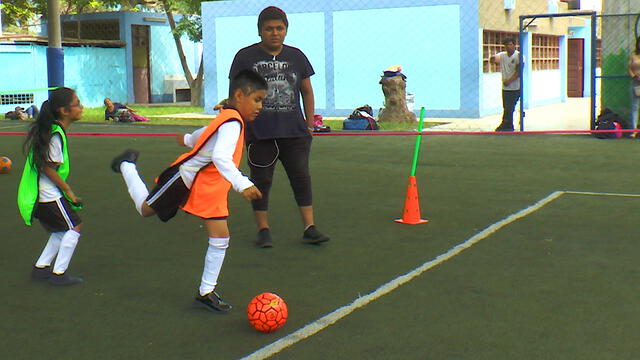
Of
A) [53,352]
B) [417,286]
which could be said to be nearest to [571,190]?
[417,286]

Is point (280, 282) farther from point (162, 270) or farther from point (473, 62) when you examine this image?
point (473, 62)

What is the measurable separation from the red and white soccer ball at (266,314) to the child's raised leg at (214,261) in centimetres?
43

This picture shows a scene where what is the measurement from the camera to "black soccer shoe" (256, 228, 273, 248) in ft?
→ 22.0

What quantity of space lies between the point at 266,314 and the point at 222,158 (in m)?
0.92

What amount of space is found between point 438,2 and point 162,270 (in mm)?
19923

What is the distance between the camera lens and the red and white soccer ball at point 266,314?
4484 millimetres

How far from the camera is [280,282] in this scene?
18.5 feet

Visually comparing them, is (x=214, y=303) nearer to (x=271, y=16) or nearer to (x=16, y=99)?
(x=271, y=16)

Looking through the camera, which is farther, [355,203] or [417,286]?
[355,203]

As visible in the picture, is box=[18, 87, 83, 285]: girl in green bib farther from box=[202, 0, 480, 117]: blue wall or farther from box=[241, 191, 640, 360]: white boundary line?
box=[202, 0, 480, 117]: blue wall

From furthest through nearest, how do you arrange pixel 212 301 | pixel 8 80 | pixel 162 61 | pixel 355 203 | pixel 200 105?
pixel 162 61, pixel 200 105, pixel 8 80, pixel 355 203, pixel 212 301

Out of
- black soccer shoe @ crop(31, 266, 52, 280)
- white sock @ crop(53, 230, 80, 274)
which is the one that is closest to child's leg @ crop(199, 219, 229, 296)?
white sock @ crop(53, 230, 80, 274)

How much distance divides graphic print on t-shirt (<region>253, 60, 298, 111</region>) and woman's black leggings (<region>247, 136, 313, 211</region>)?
0.29m

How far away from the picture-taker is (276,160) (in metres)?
6.82
